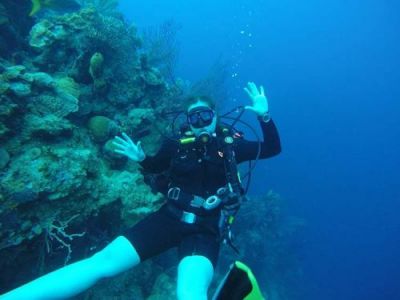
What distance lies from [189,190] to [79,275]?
4.98 ft

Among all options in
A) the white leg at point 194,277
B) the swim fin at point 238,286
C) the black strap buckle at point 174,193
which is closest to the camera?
the swim fin at point 238,286

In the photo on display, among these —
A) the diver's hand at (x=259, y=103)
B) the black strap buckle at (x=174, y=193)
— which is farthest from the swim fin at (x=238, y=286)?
the diver's hand at (x=259, y=103)

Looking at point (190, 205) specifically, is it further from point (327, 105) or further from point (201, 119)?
point (327, 105)

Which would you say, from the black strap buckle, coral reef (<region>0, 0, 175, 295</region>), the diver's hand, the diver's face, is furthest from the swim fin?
the diver's hand

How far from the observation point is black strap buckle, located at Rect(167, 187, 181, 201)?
378 cm

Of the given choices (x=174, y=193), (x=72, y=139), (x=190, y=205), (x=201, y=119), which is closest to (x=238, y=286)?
(x=190, y=205)

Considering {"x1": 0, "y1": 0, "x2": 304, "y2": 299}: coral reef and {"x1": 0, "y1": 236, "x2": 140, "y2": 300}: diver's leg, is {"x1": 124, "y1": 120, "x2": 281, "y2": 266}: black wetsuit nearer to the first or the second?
{"x1": 0, "y1": 236, "x2": 140, "y2": 300}: diver's leg

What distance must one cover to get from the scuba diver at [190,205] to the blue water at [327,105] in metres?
18.7

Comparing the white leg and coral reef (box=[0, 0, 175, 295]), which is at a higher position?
coral reef (box=[0, 0, 175, 295])

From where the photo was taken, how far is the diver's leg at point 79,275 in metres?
2.68

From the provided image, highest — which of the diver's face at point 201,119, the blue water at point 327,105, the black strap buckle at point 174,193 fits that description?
the blue water at point 327,105

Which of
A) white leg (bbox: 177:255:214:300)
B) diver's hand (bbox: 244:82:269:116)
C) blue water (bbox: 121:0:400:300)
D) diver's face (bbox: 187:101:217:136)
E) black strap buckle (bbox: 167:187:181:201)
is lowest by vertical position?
white leg (bbox: 177:255:214:300)

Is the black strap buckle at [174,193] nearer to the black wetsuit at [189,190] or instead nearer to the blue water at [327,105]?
the black wetsuit at [189,190]

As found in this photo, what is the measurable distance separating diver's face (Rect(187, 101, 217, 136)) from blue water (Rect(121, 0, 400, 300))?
61.3 feet
